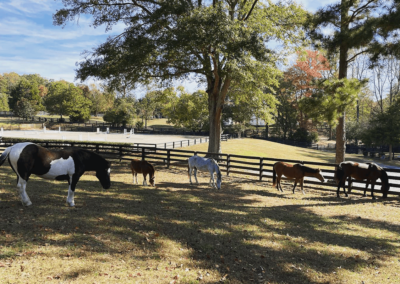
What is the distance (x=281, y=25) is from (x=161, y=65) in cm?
845

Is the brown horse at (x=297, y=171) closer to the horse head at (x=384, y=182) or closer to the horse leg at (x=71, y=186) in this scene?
the horse head at (x=384, y=182)

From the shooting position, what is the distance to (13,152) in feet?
23.2

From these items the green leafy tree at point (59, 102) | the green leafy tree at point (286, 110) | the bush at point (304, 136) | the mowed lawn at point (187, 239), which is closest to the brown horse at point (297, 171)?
the mowed lawn at point (187, 239)

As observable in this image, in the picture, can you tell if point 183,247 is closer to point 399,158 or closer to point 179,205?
point 179,205

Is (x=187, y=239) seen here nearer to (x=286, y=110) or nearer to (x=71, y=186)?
(x=71, y=186)

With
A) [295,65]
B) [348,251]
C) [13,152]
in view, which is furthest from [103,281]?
[295,65]

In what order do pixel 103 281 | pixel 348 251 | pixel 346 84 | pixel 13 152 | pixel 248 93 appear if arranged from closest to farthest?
pixel 103 281
pixel 348 251
pixel 13 152
pixel 346 84
pixel 248 93

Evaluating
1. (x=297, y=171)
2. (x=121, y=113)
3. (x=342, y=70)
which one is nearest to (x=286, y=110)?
(x=121, y=113)

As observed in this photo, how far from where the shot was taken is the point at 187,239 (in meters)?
6.29

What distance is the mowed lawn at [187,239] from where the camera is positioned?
479 cm

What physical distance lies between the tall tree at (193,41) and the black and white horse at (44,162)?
351 inches

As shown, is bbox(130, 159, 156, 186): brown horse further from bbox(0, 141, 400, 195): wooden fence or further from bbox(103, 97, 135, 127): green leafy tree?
bbox(103, 97, 135, 127): green leafy tree

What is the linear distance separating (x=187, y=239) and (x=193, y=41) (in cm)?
1094

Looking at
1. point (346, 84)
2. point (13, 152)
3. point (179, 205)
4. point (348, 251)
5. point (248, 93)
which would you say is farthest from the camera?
point (248, 93)
